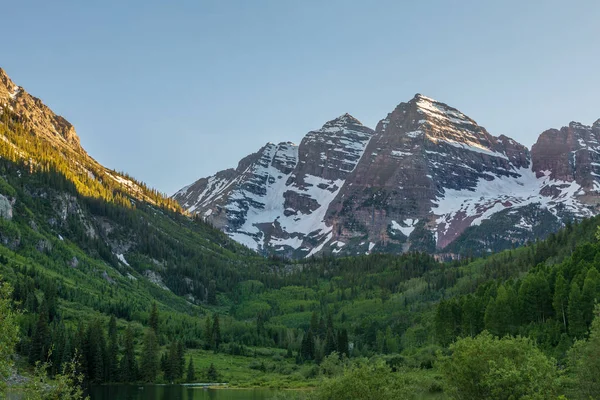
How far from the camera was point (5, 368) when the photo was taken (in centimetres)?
4231

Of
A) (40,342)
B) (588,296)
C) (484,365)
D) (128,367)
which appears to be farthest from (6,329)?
(128,367)

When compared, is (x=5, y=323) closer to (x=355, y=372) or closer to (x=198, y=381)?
(x=355, y=372)

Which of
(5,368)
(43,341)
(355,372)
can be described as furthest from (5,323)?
(43,341)

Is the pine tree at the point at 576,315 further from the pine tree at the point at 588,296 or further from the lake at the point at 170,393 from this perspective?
the lake at the point at 170,393

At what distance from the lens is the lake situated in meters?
131

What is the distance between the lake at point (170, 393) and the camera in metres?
131

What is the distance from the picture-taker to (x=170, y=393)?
141 metres

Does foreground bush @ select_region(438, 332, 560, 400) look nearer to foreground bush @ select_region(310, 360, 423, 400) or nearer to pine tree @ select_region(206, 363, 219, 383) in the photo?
foreground bush @ select_region(310, 360, 423, 400)

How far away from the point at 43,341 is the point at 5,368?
4873 inches

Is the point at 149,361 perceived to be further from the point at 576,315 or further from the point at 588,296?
the point at 588,296

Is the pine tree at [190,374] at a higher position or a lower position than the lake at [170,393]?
higher

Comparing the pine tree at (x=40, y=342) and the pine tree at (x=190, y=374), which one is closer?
the pine tree at (x=40, y=342)

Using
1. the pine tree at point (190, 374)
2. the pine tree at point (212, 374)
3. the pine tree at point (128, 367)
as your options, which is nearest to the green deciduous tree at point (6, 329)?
the pine tree at point (128, 367)

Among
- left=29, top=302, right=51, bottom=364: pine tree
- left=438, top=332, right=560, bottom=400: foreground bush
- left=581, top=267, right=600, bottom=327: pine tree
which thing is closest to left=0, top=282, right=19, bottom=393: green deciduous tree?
left=438, top=332, right=560, bottom=400: foreground bush
